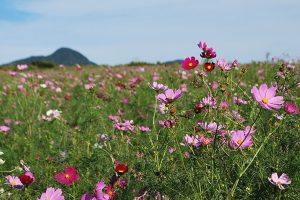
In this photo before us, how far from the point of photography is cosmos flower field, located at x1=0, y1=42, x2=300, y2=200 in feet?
6.37

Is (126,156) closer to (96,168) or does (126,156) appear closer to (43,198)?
(96,168)

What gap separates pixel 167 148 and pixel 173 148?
20 cm

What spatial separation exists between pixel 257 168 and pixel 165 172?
49cm

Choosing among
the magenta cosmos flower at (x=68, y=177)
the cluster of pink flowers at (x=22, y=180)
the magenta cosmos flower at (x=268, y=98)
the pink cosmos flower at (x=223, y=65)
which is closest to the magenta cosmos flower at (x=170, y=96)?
the pink cosmos flower at (x=223, y=65)

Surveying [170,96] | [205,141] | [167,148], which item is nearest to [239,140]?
[205,141]

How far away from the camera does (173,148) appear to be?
9.18ft

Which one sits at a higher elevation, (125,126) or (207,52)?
(207,52)

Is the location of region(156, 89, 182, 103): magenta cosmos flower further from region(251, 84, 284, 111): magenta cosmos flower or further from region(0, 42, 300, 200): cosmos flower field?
region(251, 84, 284, 111): magenta cosmos flower

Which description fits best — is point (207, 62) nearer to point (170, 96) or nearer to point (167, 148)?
point (170, 96)

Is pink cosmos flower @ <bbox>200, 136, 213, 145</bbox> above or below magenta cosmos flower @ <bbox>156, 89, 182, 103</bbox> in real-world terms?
below

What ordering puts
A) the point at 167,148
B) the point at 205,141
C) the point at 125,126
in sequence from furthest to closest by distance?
the point at 125,126 → the point at 167,148 → the point at 205,141

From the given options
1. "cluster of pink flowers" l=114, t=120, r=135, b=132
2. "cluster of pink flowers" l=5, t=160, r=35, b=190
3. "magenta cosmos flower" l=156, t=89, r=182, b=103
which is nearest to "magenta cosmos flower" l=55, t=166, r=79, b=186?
"cluster of pink flowers" l=5, t=160, r=35, b=190

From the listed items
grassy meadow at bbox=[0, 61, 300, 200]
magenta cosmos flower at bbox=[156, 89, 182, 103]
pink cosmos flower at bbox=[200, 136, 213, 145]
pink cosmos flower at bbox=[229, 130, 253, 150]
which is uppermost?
magenta cosmos flower at bbox=[156, 89, 182, 103]

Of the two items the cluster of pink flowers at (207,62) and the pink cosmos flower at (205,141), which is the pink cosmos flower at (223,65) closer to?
the cluster of pink flowers at (207,62)
